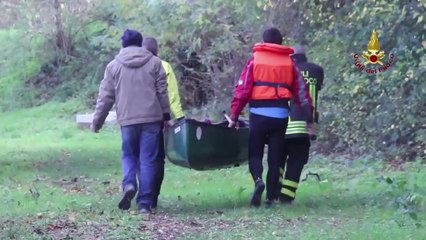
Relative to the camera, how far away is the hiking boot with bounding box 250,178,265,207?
10055 mm

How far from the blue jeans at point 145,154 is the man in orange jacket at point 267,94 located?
34.3 inches

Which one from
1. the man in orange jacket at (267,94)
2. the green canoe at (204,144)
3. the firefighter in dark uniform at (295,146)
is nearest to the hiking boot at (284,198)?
the firefighter in dark uniform at (295,146)

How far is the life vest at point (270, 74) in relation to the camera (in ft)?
32.9

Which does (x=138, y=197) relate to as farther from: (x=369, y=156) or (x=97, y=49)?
(x=97, y=49)

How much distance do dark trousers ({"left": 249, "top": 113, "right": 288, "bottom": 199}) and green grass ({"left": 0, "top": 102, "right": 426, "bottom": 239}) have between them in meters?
0.32

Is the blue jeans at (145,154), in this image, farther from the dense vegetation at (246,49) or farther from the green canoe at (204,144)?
the dense vegetation at (246,49)

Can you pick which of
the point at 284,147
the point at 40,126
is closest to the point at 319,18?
the point at 284,147

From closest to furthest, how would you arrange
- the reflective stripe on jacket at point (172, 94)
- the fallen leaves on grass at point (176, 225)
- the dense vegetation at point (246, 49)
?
1. the fallen leaves on grass at point (176, 225)
2. the reflective stripe on jacket at point (172, 94)
3. the dense vegetation at point (246, 49)

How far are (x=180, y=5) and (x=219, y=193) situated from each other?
9.66m

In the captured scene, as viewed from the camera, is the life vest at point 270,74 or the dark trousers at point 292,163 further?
the dark trousers at point 292,163

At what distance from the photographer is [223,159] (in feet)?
34.4

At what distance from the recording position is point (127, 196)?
396 inches

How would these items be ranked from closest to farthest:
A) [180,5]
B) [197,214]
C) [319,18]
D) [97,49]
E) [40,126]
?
[197,214] → [319,18] → [180,5] → [40,126] → [97,49]

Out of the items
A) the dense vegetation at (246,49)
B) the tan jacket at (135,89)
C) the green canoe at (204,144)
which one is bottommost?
the dense vegetation at (246,49)
